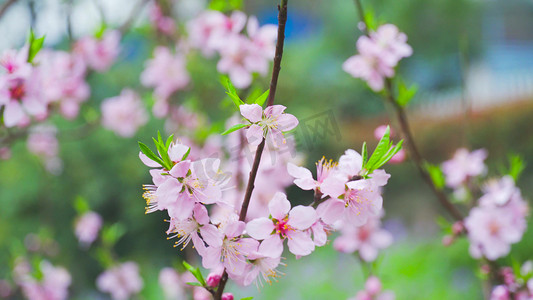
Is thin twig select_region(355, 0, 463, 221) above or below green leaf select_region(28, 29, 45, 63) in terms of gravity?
below

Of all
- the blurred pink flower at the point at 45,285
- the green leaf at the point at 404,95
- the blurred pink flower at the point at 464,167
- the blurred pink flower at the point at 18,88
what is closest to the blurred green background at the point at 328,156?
the blurred pink flower at the point at 464,167

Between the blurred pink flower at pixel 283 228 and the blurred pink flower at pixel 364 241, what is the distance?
1.81 ft

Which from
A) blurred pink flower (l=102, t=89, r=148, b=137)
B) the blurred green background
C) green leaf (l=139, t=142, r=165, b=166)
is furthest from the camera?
the blurred green background

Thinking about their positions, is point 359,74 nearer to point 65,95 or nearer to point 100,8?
point 100,8

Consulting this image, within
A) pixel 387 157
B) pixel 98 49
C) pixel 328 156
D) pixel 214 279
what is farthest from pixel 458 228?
pixel 328 156

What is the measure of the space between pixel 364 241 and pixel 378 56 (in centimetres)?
46

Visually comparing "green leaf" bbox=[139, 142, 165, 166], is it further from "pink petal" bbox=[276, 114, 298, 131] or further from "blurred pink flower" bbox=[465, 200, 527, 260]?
"blurred pink flower" bbox=[465, 200, 527, 260]

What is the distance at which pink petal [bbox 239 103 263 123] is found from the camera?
50cm

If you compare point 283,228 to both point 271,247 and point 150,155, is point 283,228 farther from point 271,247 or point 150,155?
point 150,155

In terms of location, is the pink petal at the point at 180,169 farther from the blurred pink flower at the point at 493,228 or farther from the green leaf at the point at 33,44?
the blurred pink flower at the point at 493,228

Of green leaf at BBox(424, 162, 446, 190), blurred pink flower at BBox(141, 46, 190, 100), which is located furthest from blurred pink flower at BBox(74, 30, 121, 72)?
green leaf at BBox(424, 162, 446, 190)

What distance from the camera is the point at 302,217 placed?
0.53 metres

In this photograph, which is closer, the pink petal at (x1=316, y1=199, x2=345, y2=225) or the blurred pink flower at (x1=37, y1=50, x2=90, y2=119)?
the pink petal at (x1=316, y1=199, x2=345, y2=225)

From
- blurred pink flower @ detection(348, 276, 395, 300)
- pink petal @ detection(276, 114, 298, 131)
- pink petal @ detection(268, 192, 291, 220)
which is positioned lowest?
blurred pink flower @ detection(348, 276, 395, 300)
